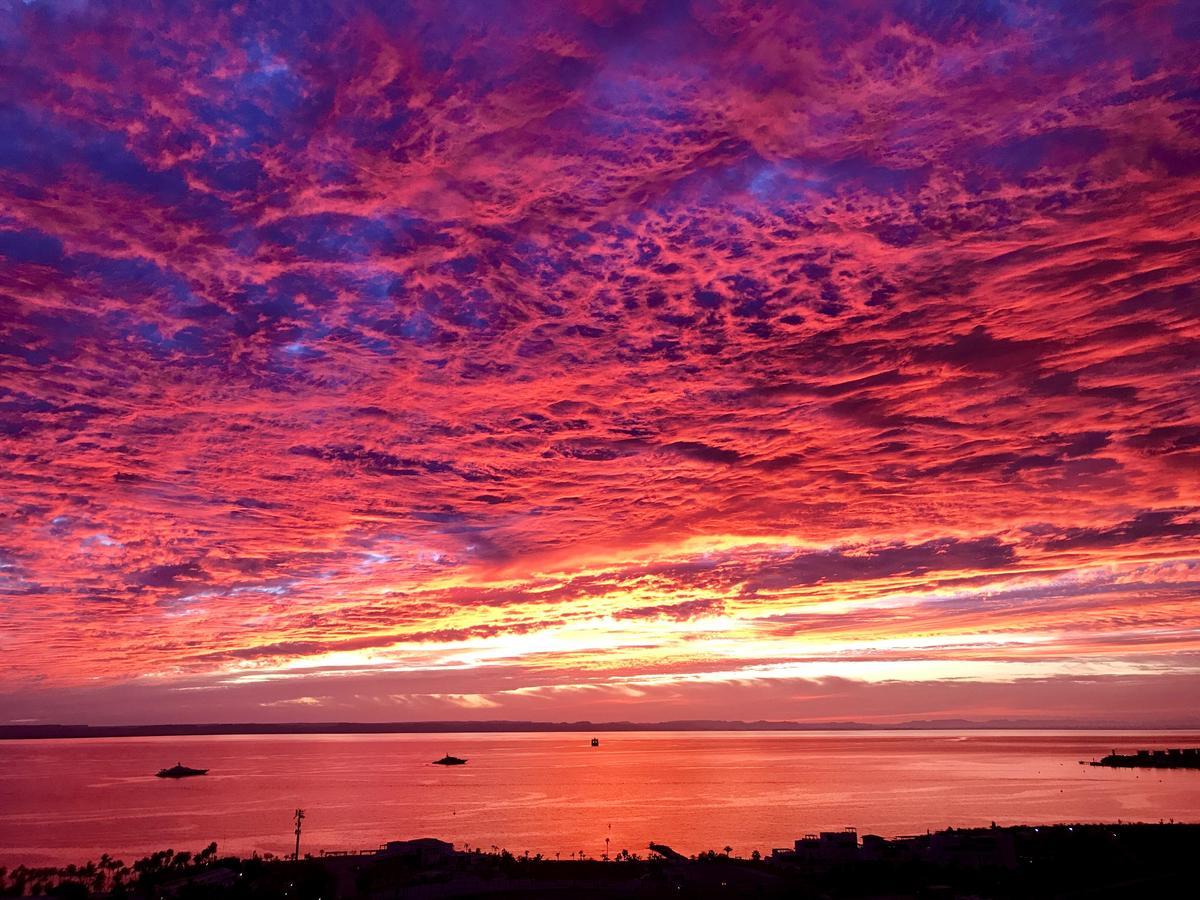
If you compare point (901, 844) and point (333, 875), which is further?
point (901, 844)

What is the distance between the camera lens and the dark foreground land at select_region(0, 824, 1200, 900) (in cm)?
5100

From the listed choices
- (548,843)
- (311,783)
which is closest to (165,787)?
(311,783)

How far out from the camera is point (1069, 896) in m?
49.8

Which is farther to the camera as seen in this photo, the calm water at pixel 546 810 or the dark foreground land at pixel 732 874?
the calm water at pixel 546 810

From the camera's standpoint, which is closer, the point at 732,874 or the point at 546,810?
the point at 732,874

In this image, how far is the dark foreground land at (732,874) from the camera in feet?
167

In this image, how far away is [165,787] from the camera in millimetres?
188875

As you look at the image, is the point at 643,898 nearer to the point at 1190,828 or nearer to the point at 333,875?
the point at 333,875

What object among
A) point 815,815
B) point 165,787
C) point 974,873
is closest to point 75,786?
point 165,787

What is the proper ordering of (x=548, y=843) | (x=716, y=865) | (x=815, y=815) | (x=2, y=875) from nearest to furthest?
(x=716, y=865) → (x=2, y=875) → (x=548, y=843) → (x=815, y=815)

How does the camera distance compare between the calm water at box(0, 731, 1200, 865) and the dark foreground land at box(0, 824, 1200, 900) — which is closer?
the dark foreground land at box(0, 824, 1200, 900)

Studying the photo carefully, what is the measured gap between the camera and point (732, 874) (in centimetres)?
5688

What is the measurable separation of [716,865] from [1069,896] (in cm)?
2185

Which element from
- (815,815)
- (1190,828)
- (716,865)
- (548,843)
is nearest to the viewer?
(716,865)
